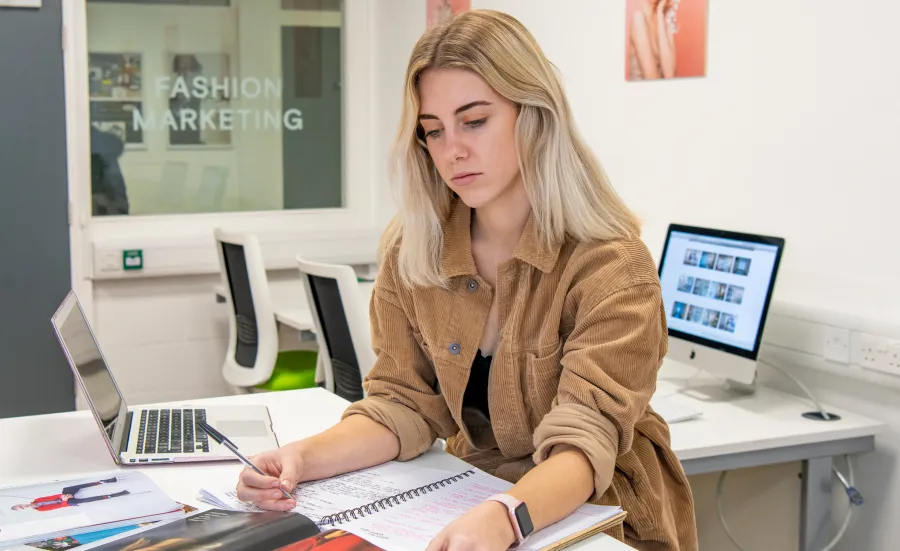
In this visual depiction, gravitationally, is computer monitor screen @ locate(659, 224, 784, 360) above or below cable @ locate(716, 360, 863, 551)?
above

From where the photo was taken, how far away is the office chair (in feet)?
11.6

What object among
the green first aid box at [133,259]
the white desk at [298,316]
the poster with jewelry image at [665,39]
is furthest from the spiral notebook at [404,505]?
the green first aid box at [133,259]

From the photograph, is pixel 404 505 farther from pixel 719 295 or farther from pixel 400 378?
pixel 719 295

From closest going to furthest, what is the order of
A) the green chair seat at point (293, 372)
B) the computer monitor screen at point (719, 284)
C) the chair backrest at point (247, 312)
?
1. the computer monitor screen at point (719, 284)
2. the chair backrest at point (247, 312)
3. the green chair seat at point (293, 372)

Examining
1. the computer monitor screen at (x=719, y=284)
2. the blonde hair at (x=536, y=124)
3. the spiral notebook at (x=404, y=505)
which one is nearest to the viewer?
the spiral notebook at (x=404, y=505)

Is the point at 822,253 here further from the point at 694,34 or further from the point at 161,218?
the point at 161,218

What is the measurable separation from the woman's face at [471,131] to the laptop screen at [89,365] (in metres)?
0.63

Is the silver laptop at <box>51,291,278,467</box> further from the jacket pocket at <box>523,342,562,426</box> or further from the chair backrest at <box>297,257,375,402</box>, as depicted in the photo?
the chair backrest at <box>297,257,375,402</box>

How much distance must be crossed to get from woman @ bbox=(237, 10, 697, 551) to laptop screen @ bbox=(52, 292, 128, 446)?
375 mm

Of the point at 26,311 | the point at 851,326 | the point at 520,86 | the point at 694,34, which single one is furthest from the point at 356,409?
the point at 26,311

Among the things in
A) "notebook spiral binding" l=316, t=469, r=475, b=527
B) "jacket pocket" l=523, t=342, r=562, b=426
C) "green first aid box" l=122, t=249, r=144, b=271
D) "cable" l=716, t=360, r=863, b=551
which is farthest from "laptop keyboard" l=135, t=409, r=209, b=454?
"green first aid box" l=122, t=249, r=144, b=271

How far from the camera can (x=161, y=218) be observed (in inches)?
172

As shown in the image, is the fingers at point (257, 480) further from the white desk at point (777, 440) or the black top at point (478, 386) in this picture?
the white desk at point (777, 440)

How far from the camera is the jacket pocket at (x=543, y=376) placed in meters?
1.45
